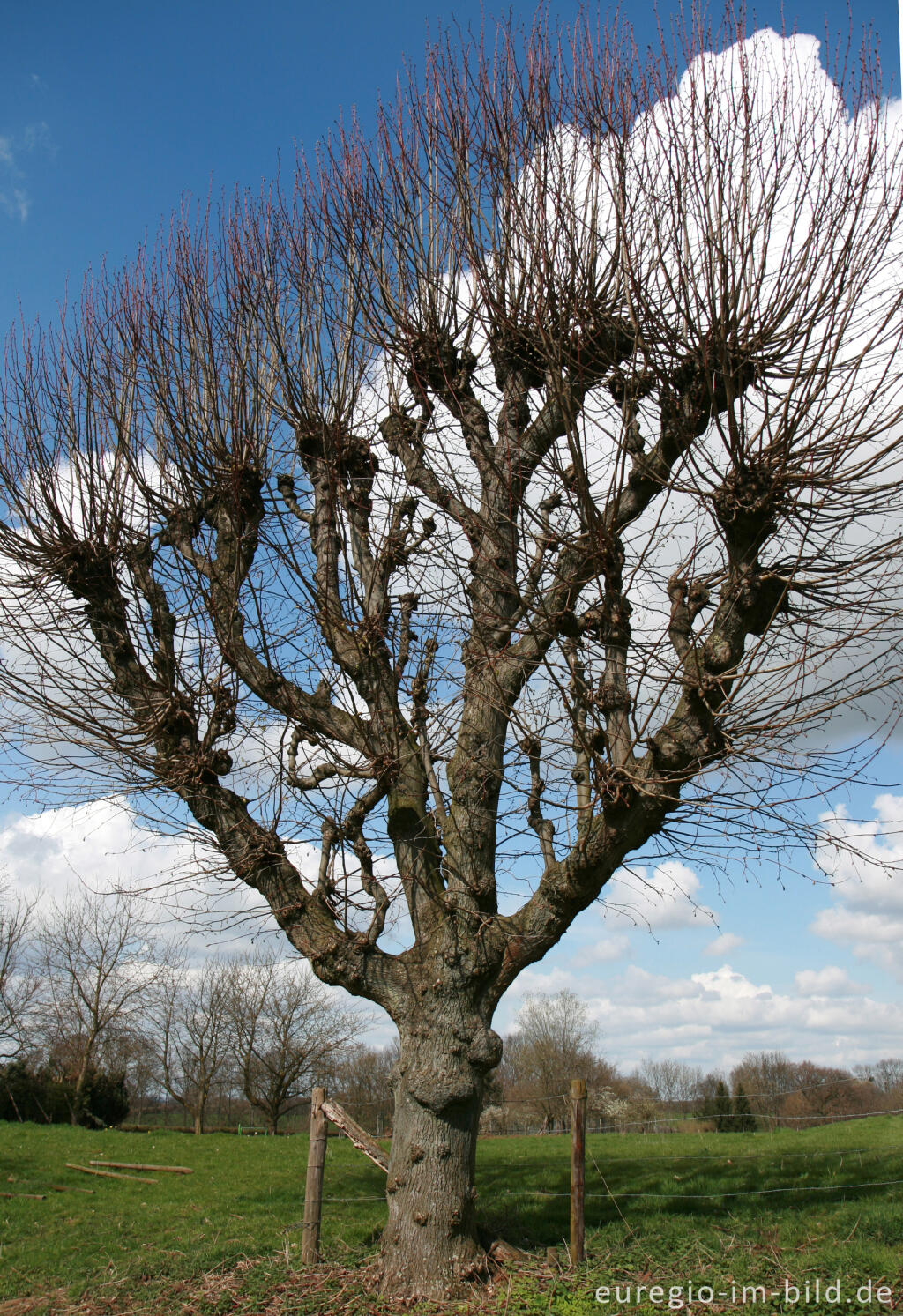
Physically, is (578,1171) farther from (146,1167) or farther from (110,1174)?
(146,1167)

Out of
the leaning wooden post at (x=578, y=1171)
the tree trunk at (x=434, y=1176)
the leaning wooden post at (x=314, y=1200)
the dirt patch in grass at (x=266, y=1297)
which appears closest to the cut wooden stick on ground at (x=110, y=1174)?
the dirt patch in grass at (x=266, y=1297)

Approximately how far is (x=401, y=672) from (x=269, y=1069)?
2519cm

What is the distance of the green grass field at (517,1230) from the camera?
518cm

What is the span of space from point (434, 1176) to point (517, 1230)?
1978 millimetres

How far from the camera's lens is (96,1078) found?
21.5 m

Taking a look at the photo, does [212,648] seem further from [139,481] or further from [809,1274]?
[809,1274]

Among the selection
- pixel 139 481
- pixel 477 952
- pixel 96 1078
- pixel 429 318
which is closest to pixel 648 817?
pixel 477 952

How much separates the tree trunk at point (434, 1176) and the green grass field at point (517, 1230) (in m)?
0.25

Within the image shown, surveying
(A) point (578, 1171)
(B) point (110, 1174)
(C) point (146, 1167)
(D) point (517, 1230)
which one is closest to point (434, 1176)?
(A) point (578, 1171)

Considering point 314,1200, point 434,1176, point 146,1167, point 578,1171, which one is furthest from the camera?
point 146,1167

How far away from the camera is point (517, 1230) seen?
267 inches

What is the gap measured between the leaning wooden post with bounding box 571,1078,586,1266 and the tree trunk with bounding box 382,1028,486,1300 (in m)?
0.62

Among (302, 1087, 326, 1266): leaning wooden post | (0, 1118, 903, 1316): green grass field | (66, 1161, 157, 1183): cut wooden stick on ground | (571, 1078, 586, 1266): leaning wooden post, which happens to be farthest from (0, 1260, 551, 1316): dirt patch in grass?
(66, 1161, 157, 1183): cut wooden stick on ground

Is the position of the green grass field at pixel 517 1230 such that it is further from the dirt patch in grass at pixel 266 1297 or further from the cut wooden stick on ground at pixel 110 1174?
the cut wooden stick on ground at pixel 110 1174
